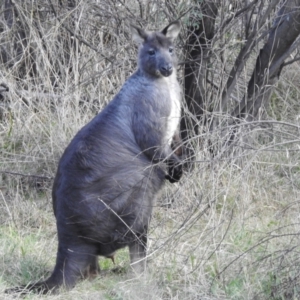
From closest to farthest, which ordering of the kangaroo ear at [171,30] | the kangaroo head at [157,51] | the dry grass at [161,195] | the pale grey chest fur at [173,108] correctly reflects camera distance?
the dry grass at [161,195], the pale grey chest fur at [173,108], the kangaroo head at [157,51], the kangaroo ear at [171,30]

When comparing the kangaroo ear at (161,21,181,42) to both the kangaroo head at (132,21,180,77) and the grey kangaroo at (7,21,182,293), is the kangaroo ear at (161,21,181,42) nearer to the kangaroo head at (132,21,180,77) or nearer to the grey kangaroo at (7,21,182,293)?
the kangaroo head at (132,21,180,77)

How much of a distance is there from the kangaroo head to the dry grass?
1.90ft

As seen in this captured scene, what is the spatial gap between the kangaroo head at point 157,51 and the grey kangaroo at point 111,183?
0.23 m

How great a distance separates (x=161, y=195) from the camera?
6.33 m

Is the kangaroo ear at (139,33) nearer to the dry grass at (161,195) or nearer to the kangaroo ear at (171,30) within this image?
the kangaroo ear at (171,30)

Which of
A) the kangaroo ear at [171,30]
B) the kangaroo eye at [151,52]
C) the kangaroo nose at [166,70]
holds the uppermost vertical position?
the kangaroo ear at [171,30]

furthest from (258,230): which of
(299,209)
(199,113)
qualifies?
(199,113)

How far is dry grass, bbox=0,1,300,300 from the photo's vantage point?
15.6 ft

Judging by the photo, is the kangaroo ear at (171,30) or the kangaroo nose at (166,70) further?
the kangaroo ear at (171,30)

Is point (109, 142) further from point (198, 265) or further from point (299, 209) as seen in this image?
point (299, 209)

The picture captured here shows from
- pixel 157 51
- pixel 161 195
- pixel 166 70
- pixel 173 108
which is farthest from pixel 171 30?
pixel 161 195

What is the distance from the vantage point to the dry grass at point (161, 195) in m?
4.76

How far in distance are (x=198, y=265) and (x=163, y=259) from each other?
299mm

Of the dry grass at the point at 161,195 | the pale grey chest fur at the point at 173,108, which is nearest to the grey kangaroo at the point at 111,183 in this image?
the pale grey chest fur at the point at 173,108
